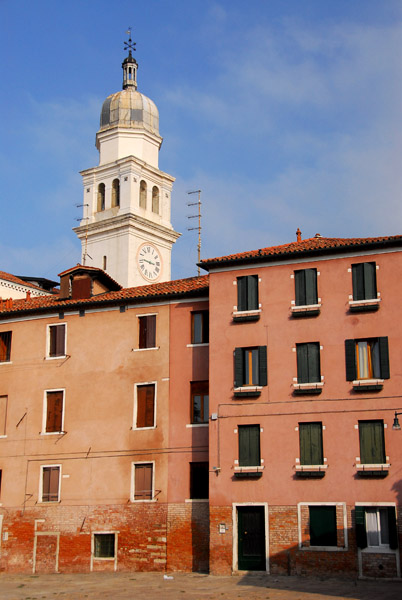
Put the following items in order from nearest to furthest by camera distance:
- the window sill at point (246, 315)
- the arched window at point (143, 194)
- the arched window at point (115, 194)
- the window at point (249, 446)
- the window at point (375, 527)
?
the window at point (375, 527) < the window at point (249, 446) < the window sill at point (246, 315) < the arched window at point (115, 194) < the arched window at point (143, 194)

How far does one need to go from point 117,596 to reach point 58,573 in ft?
25.4

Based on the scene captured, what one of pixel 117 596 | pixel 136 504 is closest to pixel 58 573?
pixel 136 504

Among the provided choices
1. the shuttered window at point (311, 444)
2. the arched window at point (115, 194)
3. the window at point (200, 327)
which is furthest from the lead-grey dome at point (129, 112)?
the shuttered window at point (311, 444)

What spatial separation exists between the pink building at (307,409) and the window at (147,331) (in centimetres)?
362

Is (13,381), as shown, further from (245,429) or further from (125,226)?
(125,226)

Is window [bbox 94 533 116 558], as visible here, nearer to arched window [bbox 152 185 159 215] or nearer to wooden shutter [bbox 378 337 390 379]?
wooden shutter [bbox 378 337 390 379]

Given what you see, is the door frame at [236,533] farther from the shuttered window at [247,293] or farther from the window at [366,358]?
the shuttered window at [247,293]

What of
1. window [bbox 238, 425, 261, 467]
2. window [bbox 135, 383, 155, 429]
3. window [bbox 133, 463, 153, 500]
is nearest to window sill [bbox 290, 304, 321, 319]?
window [bbox 238, 425, 261, 467]

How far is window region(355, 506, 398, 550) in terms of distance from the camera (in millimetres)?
31547

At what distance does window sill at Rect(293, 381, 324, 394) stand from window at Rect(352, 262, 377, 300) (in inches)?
153

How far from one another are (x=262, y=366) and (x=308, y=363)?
1.92m

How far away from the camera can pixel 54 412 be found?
130 ft

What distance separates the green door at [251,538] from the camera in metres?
33.3

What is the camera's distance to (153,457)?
3684 centimetres
